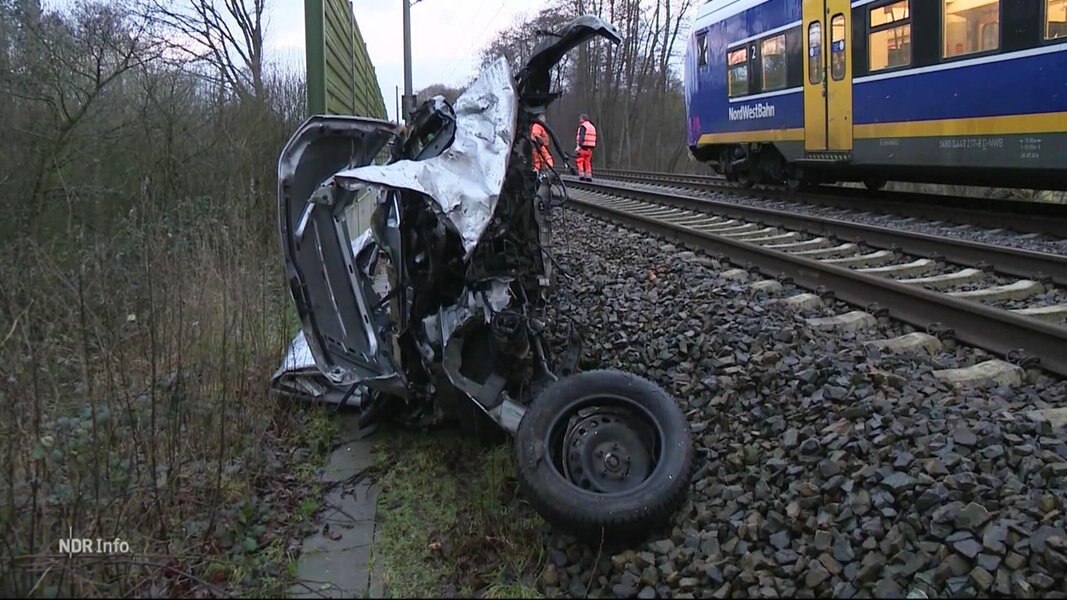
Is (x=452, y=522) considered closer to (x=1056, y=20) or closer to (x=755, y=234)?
(x=755, y=234)

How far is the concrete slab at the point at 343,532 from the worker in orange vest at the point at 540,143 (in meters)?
1.85

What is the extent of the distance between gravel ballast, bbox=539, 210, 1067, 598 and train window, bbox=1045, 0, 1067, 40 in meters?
5.05

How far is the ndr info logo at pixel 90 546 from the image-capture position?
2668 millimetres

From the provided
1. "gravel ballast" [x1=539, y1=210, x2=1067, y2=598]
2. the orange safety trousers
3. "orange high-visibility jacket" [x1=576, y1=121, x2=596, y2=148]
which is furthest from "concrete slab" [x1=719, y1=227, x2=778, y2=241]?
the orange safety trousers

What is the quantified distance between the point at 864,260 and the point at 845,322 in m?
2.17

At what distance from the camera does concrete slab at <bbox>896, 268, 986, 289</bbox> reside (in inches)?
237

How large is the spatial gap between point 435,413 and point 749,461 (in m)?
1.74

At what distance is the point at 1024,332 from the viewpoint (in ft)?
14.8

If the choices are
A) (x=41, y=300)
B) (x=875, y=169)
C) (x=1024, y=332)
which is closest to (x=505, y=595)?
(x=1024, y=332)

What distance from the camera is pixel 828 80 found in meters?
11.5

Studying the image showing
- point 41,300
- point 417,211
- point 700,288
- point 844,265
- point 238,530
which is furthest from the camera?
point 844,265

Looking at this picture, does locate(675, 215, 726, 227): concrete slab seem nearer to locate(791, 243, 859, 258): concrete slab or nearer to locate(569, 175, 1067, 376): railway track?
locate(569, 175, 1067, 376): railway track

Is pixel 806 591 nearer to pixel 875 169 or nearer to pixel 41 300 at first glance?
pixel 41 300

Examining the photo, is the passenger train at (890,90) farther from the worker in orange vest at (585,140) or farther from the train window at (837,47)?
the worker in orange vest at (585,140)
